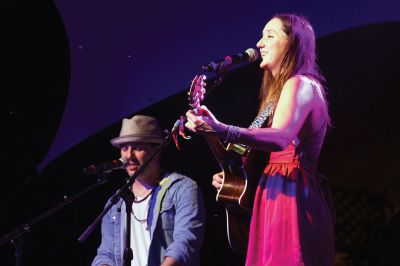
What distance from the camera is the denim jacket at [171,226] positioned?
3.23m

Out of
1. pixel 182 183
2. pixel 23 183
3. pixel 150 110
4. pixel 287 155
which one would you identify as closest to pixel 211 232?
pixel 182 183

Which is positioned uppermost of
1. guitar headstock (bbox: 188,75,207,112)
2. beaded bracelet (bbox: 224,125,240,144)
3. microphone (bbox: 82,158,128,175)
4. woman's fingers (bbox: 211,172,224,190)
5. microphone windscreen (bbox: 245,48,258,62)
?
microphone windscreen (bbox: 245,48,258,62)

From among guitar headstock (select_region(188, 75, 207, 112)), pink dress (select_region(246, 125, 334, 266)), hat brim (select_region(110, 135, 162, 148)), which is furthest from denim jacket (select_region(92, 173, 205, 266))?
guitar headstock (select_region(188, 75, 207, 112))

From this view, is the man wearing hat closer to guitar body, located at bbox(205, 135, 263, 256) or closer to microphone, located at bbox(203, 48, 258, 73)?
guitar body, located at bbox(205, 135, 263, 256)

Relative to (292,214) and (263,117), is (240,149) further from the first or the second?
(292,214)

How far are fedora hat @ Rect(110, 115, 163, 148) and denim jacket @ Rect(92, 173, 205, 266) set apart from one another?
1.02 feet

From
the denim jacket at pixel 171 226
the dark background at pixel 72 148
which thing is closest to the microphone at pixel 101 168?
the denim jacket at pixel 171 226

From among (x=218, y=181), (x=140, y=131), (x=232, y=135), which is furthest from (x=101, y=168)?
(x=232, y=135)

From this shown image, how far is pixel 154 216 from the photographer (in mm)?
3441

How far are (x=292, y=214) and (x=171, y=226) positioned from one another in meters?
1.46

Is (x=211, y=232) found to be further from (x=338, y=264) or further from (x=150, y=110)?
(x=338, y=264)

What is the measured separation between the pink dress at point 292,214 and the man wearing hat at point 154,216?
106 centimetres

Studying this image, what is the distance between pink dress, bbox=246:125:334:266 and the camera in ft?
6.93

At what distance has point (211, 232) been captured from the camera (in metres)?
4.15
